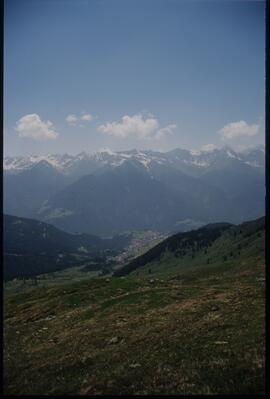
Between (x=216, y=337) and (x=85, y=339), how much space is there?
10.8 metres

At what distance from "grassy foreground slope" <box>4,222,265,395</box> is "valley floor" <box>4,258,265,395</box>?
0.13 feet

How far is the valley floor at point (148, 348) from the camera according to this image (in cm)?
1399

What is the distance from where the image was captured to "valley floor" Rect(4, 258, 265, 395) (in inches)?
551

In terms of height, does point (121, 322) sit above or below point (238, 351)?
below

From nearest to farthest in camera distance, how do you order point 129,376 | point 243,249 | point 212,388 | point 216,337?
1. point 212,388
2. point 129,376
3. point 216,337
4. point 243,249

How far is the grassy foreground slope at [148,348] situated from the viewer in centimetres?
1399

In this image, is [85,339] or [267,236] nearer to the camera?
[267,236]

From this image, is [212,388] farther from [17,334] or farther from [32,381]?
[17,334]

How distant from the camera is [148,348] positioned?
21266mm

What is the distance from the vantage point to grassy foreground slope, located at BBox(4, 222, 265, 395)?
14.0 m

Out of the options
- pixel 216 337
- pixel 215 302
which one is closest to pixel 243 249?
pixel 215 302

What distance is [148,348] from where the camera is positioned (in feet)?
69.8

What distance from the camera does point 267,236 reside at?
1082 centimetres

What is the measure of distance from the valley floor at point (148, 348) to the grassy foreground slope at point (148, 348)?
4cm
